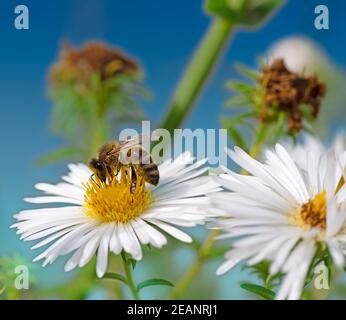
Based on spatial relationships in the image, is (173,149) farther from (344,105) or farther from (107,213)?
(344,105)

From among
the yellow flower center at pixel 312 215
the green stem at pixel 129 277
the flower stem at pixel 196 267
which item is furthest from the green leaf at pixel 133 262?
the flower stem at pixel 196 267

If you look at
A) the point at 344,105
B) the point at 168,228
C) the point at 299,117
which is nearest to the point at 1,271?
the point at 168,228

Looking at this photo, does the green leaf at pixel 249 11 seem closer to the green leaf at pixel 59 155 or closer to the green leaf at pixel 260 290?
the green leaf at pixel 59 155

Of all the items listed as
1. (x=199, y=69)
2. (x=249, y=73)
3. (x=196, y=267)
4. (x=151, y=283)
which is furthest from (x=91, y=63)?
(x=151, y=283)

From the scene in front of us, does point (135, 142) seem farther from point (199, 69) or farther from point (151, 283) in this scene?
point (199, 69)

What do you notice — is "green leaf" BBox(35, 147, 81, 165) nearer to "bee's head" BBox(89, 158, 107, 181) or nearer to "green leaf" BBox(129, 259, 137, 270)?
"bee's head" BBox(89, 158, 107, 181)

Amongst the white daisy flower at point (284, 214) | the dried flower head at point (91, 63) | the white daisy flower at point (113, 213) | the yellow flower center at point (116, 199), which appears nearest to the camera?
the white daisy flower at point (284, 214)
